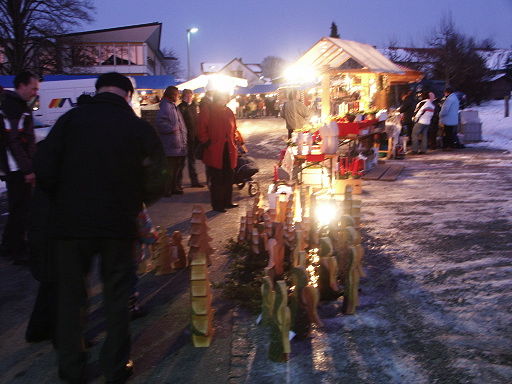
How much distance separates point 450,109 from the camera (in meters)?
15.3

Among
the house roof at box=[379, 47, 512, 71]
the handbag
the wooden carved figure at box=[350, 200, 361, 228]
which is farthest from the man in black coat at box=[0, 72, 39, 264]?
the house roof at box=[379, 47, 512, 71]

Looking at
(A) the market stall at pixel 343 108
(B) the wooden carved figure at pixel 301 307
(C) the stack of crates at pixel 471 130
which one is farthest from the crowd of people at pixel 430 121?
(B) the wooden carved figure at pixel 301 307

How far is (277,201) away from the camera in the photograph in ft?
19.3

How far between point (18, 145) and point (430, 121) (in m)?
12.6

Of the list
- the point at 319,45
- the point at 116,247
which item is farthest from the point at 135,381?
the point at 319,45

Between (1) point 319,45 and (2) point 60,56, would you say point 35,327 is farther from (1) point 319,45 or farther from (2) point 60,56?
(2) point 60,56

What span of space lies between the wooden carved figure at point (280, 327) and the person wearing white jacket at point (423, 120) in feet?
40.0

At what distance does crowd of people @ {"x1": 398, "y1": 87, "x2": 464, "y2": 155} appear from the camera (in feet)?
48.5

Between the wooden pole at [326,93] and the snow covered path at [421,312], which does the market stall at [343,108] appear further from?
the snow covered path at [421,312]

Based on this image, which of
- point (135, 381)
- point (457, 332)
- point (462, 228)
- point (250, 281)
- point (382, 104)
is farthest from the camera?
point (382, 104)

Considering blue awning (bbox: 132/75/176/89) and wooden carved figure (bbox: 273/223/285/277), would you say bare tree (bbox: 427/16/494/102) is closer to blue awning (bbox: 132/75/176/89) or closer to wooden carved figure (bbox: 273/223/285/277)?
blue awning (bbox: 132/75/176/89)

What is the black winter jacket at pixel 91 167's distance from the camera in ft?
10.1

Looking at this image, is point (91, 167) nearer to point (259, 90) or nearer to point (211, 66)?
point (259, 90)

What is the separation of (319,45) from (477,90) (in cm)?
2748
